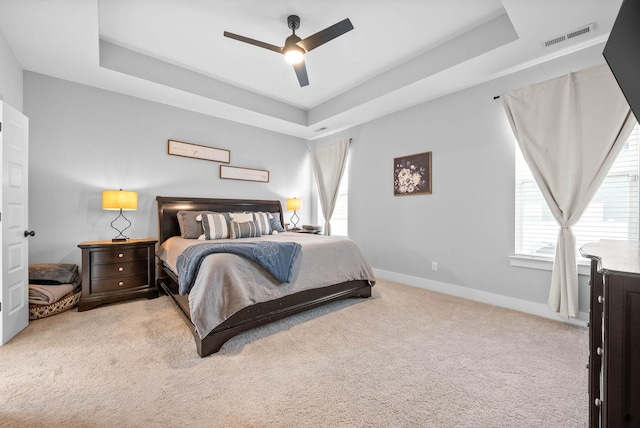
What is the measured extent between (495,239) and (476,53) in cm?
208

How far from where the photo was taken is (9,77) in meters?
2.67

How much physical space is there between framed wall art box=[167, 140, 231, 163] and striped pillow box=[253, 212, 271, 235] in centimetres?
128

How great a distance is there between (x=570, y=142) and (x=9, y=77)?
5.59m

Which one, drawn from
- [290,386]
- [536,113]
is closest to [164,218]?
[290,386]

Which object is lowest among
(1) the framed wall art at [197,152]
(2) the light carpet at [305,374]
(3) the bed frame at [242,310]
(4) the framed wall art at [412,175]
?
(2) the light carpet at [305,374]

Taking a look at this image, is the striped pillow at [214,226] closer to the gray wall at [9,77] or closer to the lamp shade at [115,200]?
the lamp shade at [115,200]

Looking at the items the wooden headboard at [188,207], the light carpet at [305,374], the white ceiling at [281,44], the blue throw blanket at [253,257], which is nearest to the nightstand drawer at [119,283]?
the light carpet at [305,374]

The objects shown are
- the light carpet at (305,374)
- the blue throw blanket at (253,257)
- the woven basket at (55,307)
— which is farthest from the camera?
the woven basket at (55,307)

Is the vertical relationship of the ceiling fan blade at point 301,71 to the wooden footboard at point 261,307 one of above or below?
above

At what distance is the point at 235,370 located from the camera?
1.90 metres

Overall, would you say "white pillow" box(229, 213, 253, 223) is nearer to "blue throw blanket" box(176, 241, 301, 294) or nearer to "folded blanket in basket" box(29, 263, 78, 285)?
"blue throw blanket" box(176, 241, 301, 294)

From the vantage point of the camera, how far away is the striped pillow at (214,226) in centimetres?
360

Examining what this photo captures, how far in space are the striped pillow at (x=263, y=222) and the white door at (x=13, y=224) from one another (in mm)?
2389

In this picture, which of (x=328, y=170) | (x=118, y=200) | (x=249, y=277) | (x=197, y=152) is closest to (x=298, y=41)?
(x=249, y=277)
